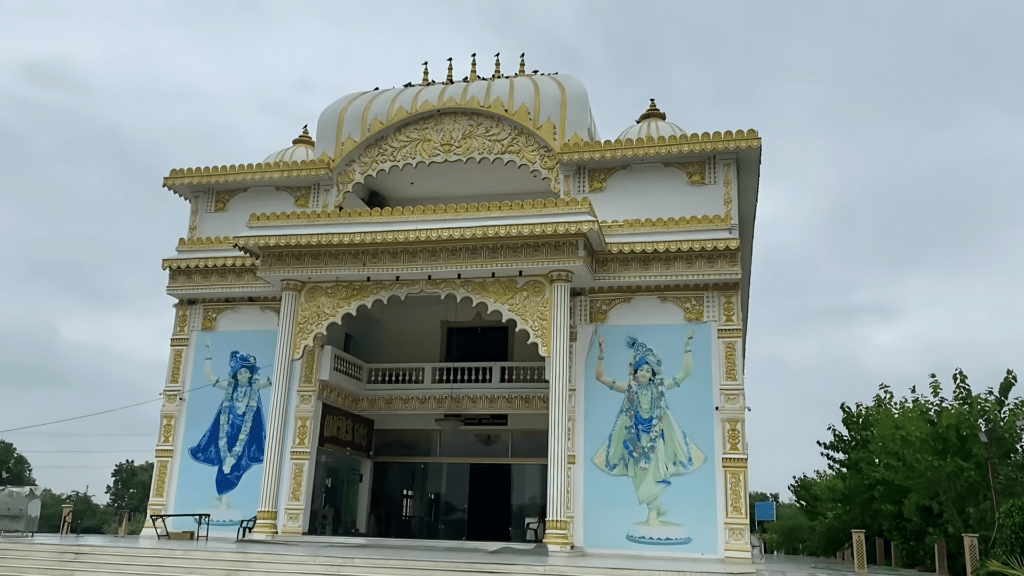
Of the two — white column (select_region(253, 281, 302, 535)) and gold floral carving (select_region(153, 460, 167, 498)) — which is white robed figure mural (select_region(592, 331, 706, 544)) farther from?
gold floral carving (select_region(153, 460, 167, 498))

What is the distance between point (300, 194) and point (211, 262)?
196 cm

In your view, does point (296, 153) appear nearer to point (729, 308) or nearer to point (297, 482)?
point (297, 482)

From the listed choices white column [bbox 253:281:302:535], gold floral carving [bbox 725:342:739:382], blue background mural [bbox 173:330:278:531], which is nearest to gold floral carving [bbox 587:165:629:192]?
gold floral carving [bbox 725:342:739:382]

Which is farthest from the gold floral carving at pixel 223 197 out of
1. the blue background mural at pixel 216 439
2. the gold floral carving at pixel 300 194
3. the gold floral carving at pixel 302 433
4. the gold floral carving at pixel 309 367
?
the gold floral carving at pixel 302 433

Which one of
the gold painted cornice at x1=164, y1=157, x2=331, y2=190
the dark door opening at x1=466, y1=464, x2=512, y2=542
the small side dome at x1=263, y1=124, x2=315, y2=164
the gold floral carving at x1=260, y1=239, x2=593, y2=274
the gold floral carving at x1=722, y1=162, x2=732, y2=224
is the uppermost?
the small side dome at x1=263, y1=124, x2=315, y2=164

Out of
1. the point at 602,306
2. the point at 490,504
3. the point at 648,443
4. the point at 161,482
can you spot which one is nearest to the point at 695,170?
the point at 602,306

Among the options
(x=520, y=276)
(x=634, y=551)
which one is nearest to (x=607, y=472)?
(x=634, y=551)

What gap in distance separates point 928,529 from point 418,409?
912cm

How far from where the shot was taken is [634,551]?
11852mm

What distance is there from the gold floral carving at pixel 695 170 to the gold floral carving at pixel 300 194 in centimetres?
647

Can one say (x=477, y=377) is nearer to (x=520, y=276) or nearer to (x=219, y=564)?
(x=520, y=276)

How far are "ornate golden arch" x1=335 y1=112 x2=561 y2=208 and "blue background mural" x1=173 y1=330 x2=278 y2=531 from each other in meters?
3.00

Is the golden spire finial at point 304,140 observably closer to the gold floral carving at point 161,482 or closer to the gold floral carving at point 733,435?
the gold floral carving at point 161,482

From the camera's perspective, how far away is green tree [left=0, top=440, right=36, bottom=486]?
46969 millimetres
